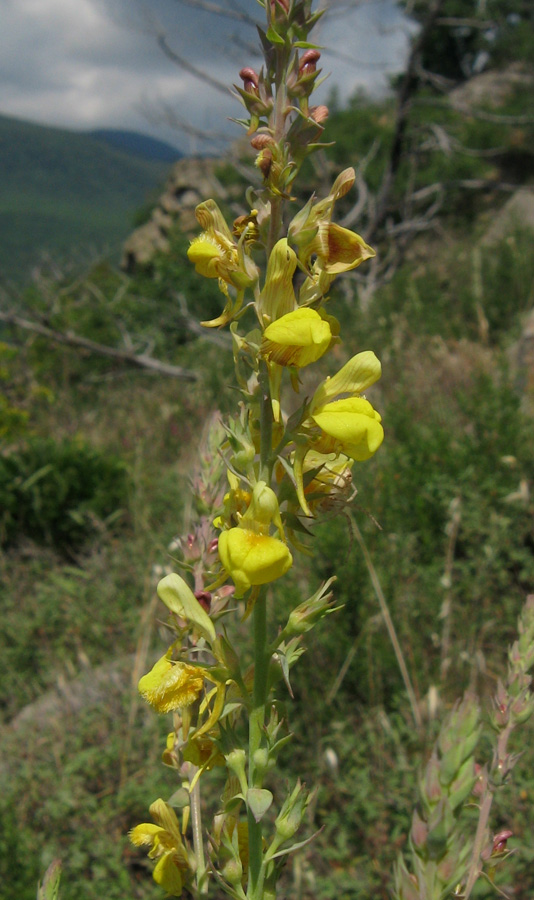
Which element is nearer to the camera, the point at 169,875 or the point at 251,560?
the point at 251,560

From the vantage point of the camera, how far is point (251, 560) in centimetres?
86

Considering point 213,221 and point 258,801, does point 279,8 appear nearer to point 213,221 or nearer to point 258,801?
point 213,221

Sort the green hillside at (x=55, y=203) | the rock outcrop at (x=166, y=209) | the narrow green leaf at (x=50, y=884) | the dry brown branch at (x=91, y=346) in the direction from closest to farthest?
the narrow green leaf at (x=50, y=884) < the dry brown branch at (x=91, y=346) < the rock outcrop at (x=166, y=209) < the green hillside at (x=55, y=203)

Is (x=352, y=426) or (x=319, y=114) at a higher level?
(x=319, y=114)

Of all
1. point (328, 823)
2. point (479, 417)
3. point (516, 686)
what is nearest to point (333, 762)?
point (328, 823)

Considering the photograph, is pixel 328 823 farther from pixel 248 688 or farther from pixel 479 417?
pixel 479 417

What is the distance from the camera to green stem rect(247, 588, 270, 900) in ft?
2.98

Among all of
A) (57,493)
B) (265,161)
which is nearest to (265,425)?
(265,161)

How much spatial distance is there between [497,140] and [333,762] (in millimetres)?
18056

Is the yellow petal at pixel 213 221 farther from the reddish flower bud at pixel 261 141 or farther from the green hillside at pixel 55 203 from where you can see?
the green hillside at pixel 55 203

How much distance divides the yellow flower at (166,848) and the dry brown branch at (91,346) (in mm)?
6106

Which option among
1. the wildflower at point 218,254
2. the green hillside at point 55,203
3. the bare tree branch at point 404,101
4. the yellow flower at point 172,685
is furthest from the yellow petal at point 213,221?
the green hillside at point 55,203

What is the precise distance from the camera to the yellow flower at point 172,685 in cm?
99

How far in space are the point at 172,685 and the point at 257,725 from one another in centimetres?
15
